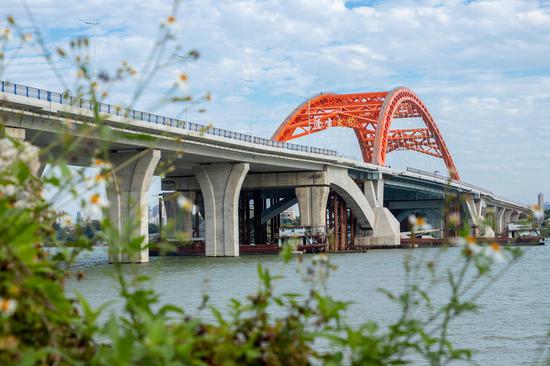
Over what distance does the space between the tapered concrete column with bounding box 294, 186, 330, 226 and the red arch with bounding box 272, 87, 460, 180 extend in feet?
55.8

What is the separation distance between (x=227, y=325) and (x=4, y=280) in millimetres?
1339

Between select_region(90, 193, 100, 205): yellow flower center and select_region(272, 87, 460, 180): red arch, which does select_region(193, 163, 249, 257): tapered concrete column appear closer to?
select_region(272, 87, 460, 180): red arch

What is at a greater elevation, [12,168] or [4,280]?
[12,168]

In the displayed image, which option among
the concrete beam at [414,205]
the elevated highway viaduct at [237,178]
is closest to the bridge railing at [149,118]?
the elevated highway viaduct at [237,178]

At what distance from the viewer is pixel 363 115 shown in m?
118

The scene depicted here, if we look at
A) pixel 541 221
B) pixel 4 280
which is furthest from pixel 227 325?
pixel 541 221

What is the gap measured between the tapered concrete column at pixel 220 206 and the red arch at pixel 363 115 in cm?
2947

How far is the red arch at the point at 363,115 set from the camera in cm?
10756

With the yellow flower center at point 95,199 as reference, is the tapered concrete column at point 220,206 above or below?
above

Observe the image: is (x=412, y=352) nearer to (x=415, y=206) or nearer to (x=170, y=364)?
(x=170, y=364)

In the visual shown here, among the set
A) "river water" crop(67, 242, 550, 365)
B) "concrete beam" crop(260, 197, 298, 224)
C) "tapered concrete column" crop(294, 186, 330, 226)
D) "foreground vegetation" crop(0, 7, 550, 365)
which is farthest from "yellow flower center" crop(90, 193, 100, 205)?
"concrete beam" crop(260, 197, 298, 224)

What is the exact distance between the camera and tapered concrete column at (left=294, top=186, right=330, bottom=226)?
276 feet

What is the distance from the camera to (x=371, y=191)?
96.4 meters

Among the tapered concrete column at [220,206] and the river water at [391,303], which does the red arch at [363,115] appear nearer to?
the tapered concrete column at [220,206]
